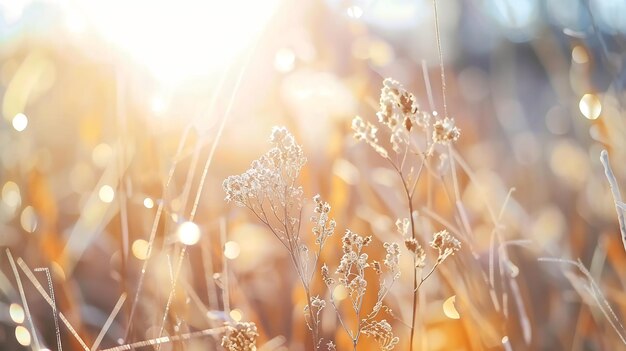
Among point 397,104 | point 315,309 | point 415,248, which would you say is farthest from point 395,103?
point 315,309

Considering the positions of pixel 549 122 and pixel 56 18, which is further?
pixel 56 18

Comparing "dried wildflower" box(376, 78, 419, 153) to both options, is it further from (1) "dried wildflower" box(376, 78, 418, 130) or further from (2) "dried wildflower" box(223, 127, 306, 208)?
(2) "dried wildflower" box(223, 127, 306, 208)

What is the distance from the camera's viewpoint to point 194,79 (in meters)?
0.97

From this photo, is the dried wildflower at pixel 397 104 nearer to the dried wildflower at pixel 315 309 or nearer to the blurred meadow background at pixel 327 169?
the dried wildflower at pixel 315 309

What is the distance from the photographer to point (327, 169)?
3.05ft

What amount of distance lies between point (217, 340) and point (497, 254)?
0.47 meters

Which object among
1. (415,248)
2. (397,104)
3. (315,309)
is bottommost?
(315,309)

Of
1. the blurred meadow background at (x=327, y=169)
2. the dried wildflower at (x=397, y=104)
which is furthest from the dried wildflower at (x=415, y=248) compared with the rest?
the blurred meadow background at (x=327, y=169)

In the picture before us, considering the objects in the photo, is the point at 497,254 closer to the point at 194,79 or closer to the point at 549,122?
the point at 549,122

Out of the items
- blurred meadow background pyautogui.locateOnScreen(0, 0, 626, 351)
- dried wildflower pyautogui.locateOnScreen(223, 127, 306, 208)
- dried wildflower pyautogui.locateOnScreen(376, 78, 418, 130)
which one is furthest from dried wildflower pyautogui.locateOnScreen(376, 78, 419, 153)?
blurred meadow background pyautogui.locateOnScreen(0, 0, 626, 351)

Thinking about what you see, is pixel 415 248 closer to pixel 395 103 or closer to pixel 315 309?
pixel 395 103

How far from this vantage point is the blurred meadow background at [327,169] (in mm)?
874

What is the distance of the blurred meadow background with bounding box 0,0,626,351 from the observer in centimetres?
87

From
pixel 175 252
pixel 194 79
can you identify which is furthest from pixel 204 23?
pixel 175 252
